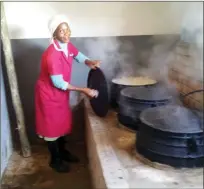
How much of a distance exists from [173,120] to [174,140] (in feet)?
0.40

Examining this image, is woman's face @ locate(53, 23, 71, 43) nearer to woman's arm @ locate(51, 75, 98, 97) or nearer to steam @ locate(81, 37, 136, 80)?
woman's arm @ locate(51, 75, 98, 97)

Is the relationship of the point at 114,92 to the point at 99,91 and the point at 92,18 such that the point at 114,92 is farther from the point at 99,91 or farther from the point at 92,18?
the point at 92,18

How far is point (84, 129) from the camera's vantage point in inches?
99.0

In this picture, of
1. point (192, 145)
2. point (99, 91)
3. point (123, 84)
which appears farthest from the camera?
point (123, 84)

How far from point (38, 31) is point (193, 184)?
1642mm

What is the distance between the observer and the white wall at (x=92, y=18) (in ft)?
7.23

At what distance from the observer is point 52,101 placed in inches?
79.8

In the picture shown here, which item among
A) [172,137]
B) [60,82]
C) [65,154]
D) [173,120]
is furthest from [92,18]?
[172,137]

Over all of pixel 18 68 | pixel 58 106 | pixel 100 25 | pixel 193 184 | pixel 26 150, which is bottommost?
pixel 26 150

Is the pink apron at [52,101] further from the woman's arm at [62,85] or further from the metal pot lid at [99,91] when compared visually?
the metal pot lid at [99,91]

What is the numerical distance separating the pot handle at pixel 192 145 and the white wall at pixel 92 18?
43.2 inches

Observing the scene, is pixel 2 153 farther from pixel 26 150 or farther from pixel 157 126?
pixel 157 126

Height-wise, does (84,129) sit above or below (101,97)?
below

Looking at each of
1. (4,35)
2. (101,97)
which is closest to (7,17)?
(4,35)
